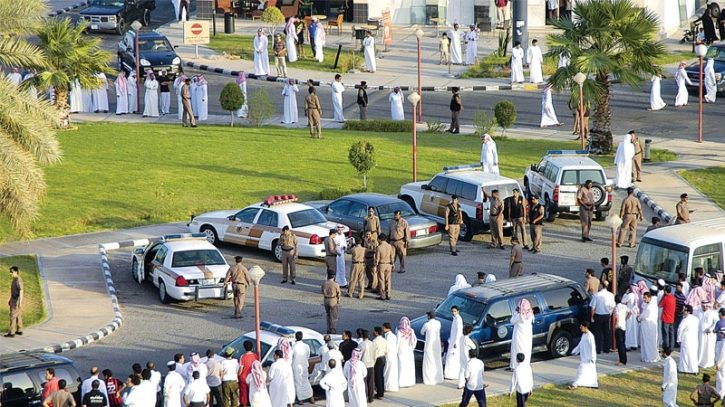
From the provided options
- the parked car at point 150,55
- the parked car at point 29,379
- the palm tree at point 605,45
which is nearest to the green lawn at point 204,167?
the palm tree at point 605,45

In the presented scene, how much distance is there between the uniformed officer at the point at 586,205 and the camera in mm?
27000

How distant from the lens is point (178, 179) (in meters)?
32.2

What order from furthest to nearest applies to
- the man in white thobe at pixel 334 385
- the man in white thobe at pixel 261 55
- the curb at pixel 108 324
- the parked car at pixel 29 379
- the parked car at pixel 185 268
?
the man in white thobe at pixel 261 55 → the parked car at pixel 185 268 → the curb at pixel 108 324 → the man in white thobe at pixel 334 385 → the parked car at pixel 29 379

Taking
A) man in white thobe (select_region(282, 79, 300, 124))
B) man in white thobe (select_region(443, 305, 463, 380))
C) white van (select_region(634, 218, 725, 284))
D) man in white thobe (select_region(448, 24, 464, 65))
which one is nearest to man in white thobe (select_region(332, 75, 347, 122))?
man in white thobe (select_region(282, 79, 300, 124))

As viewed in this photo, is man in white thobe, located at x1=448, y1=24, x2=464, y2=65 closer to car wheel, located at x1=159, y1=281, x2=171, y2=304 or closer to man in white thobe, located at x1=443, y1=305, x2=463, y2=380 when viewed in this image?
car wheel, located at x1=159, y1=281, x2=171, y2=304

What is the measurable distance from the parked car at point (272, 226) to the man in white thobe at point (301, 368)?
280 inches

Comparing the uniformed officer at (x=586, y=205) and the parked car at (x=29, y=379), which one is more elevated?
the uniformed officer at (x=586, y=205)

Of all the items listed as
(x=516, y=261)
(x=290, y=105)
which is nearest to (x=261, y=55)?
(x=290, y=105)

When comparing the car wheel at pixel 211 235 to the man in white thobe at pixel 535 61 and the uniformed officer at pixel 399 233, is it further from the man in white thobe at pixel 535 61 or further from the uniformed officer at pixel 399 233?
the man in white thobe at pixel 535 61

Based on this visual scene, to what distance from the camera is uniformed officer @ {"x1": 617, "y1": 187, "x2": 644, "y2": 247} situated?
26.3m

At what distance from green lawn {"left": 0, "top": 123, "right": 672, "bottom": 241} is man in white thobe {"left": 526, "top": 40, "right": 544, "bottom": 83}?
696 centimetres

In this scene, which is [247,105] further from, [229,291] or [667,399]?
[667,399]

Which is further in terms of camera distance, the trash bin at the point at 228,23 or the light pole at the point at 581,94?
the trash bin at the point at 228,23

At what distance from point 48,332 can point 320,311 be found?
5126 millimetres
